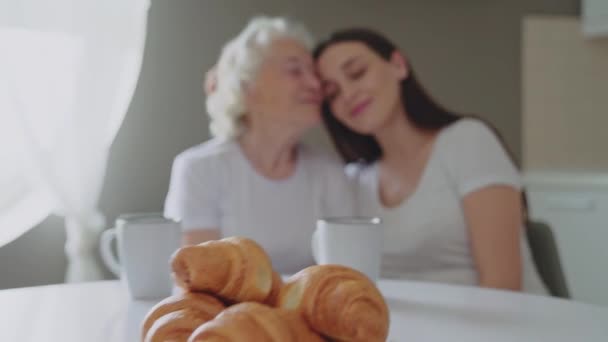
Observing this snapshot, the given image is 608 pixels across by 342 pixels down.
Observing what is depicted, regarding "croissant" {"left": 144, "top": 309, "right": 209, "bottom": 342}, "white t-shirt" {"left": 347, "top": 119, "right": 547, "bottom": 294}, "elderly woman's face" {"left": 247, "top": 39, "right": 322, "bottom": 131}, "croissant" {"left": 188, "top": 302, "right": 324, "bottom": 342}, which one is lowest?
"white t-shirt" {"left": 347, "top": 119, "right": 547, "bottom": 294}

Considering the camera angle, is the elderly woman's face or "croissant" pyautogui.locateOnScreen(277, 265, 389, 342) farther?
the elderly woman's face

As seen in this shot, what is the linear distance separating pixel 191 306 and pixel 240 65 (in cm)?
124

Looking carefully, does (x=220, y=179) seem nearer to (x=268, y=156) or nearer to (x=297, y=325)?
(x=268, y=156)

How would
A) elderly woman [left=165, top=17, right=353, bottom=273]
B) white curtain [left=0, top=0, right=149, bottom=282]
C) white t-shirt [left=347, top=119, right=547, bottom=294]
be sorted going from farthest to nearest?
white curtain [left=0, top=0, right=149, bottom=282] → elderly woman [left=165, top=17, right=353, bottom=273] → white t-shirt [left=347, top=119, right=547, bottom=294]

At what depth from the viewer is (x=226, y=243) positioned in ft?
1.64

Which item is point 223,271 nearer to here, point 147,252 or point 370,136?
point 147,252

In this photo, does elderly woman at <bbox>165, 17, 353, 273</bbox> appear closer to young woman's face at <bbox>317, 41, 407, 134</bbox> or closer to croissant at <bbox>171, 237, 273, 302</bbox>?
young woman's face at <bbox>317, 41, 407, 134</bbox>

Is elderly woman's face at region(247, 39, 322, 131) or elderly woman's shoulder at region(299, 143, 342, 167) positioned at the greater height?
elderly woman's face at region(247, 39, 322, 131)

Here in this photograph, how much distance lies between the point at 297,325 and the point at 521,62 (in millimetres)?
2603

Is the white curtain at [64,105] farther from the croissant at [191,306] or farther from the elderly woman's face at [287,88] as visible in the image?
the croissant at [191,306]

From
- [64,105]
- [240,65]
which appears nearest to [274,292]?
[240,65]

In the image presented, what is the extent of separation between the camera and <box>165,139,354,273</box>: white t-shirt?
1520mm

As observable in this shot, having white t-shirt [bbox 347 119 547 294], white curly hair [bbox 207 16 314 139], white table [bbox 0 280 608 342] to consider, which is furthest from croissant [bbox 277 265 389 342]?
white curly hair [bbox 207 16 314 139]

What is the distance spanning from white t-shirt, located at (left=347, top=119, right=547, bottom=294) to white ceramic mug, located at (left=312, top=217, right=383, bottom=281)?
561 mm
